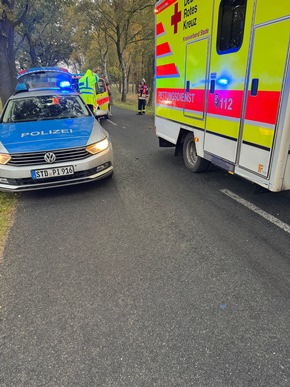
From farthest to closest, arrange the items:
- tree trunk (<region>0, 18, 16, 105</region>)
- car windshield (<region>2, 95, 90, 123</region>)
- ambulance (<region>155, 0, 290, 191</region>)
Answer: tree trunk (<region>0, 18, 16, 105</region>) < car windshield (<region>2, 95, 90, 123</region>) < ambulance (<region>155, 0, 290, 191</region>)

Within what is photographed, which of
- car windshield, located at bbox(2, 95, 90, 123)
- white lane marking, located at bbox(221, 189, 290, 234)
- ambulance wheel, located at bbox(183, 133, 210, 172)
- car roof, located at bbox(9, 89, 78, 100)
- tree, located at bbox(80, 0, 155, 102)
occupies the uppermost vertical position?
tree, located at bbox(80, 0, 155, 102)

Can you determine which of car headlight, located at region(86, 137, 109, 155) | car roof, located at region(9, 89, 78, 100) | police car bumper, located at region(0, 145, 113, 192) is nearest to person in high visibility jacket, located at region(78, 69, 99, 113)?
car roof, located at region(9, 89, 78, 100)

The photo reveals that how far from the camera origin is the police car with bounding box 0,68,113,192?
4.49 m

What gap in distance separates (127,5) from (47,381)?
79.6 ft

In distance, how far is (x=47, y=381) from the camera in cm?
195

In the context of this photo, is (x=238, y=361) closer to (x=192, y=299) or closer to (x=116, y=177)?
(x=192, y=299)

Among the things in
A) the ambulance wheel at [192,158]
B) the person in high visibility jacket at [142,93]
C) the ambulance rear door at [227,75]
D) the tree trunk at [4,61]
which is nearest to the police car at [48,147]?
the ambulance wheel at [192,158]

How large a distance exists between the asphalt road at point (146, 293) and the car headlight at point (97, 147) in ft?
2.60

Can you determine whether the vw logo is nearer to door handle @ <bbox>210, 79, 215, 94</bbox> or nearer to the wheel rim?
door handle @ <bbox>210, 79, 215, 94</bbox>

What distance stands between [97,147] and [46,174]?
96 centimetres

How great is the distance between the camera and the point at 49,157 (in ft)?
14.9

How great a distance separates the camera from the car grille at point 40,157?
4480 mm

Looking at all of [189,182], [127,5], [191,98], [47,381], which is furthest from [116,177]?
[127,5]

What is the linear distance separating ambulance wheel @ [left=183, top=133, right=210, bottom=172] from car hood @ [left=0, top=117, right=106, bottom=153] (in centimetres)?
180
